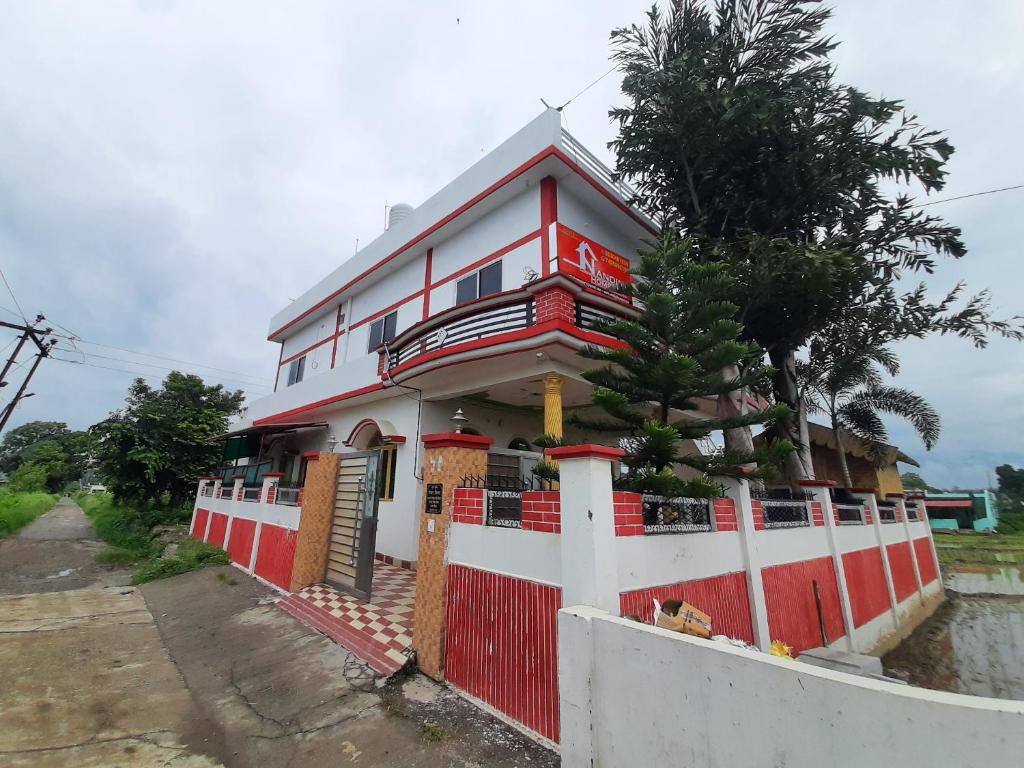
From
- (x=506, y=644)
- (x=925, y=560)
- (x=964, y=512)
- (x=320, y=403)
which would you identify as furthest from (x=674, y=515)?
(x=964, y=512)

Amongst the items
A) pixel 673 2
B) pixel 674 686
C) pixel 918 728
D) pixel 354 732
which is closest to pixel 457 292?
pixel 673 2

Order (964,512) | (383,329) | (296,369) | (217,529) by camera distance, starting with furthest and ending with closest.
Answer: (964,512) → (296,369) → (383,329) → (217,529)

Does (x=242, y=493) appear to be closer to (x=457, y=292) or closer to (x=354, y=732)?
(x=457, y=292)

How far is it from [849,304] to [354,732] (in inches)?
384

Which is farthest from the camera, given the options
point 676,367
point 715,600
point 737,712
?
point 676,367

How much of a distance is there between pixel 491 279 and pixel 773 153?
530 centimetres

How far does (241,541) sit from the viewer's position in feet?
28.3

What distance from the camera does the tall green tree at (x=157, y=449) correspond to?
13195mm

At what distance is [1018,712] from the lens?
123 cm

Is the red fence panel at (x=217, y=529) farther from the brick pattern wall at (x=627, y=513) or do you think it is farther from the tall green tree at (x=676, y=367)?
the brick pattern wall at (x=627, y=513)

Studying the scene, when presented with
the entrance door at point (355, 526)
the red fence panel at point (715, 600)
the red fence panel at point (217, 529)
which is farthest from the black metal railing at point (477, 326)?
the red fence panel at point (217, 529)

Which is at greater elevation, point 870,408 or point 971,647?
point 870,408

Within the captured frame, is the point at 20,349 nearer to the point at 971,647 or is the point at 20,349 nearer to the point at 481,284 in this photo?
the point at 481,284

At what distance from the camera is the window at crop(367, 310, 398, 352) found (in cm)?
1045
